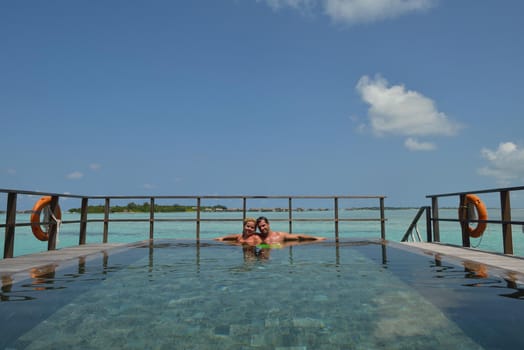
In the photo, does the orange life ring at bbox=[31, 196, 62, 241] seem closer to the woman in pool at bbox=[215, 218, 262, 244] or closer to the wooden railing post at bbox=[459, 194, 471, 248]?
the woman in pool at bbox=[215, 218, 262, 244]

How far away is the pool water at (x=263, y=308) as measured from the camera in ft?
6.35

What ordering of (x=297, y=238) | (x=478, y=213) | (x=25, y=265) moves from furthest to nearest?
(x=297, y=238) → (x=478, y=213) → (x=25, y=265)

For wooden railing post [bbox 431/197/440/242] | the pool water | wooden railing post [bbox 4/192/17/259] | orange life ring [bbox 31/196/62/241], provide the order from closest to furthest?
the pool water, wooden railing post [bbox 4/192/17/259], orange life ring [bbox 31/196/62/241], wooden railing post [bbox 431/197/440/242]

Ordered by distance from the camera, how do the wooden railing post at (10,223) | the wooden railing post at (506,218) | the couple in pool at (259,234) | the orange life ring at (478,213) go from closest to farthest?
the wooden railing post at (10,223)
the wooden railing post at (506,218)
the orange life ring at (478,213)
the couple in pool at (259,234)

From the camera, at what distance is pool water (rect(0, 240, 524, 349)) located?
1936 mm

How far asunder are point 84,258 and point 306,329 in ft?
13.4

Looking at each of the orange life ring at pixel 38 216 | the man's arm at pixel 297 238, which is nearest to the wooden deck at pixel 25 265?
the orange life ring at pixel 38 216

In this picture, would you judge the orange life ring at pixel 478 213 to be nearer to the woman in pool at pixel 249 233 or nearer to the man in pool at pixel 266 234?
the man in pool at pixel 266 234

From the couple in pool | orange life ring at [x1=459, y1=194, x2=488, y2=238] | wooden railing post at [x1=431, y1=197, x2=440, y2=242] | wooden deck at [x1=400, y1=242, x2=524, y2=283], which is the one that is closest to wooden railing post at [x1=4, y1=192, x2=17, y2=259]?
the couple in pool

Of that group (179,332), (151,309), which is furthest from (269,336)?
(151,309)

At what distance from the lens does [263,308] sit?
2537mm

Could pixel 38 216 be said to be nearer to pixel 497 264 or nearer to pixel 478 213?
pixel 497 264

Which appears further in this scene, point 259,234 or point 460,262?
point 259,234

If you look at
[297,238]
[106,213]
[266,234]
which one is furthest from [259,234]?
[106,213]
